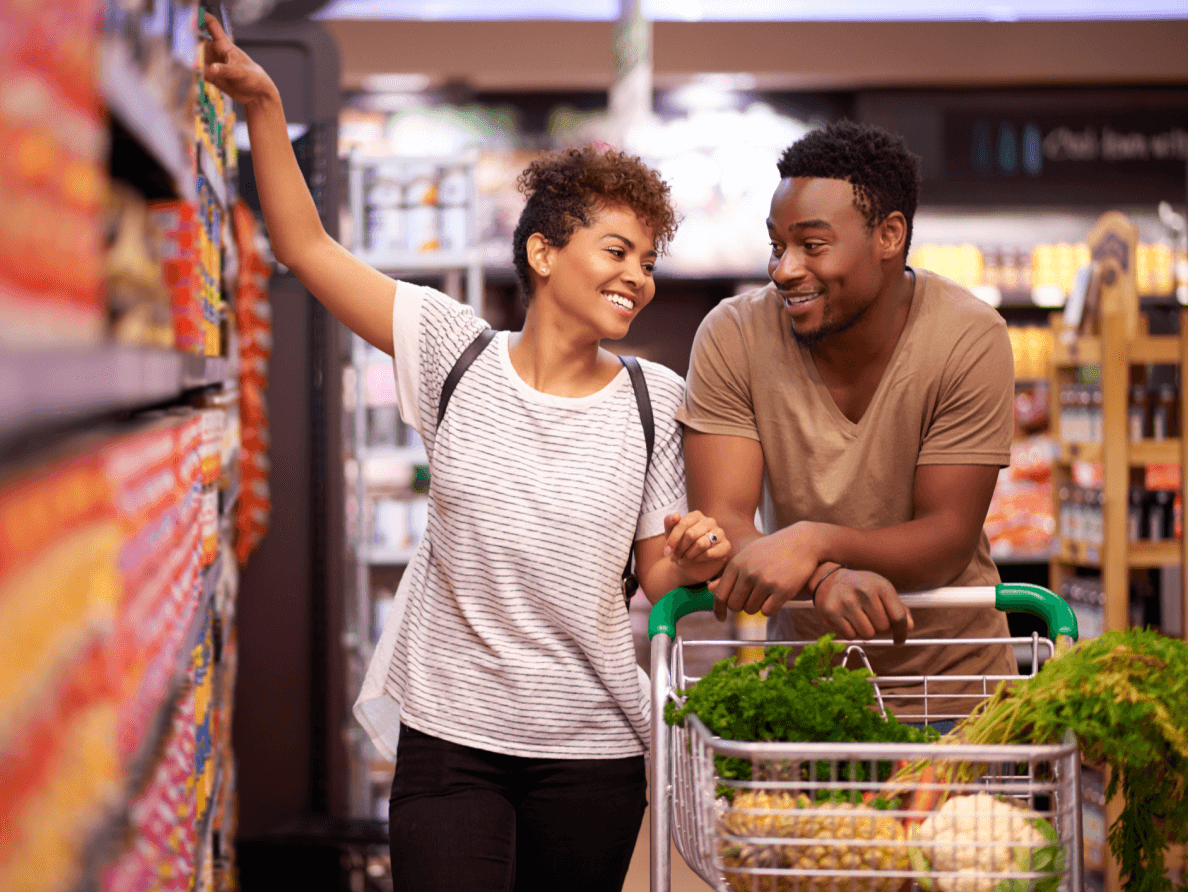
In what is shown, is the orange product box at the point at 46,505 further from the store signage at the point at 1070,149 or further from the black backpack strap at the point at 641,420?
the store signage at the point at 1070,149

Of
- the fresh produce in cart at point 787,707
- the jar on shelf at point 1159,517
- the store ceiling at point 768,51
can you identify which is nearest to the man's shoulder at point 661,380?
the fresh produce in cart at point 787,707

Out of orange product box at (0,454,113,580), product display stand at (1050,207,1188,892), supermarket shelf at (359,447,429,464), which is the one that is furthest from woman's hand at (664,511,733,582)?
supermarket shelf at (359,447,429,464)

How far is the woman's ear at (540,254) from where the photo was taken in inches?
71.9

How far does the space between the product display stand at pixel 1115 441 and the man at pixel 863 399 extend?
7.84ft

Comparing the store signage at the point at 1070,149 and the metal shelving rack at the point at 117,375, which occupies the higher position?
the store signage at the point at 1070,149

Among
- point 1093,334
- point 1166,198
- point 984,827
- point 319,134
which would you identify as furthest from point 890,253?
point 1166,198

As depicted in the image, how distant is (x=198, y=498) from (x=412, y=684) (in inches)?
16.6

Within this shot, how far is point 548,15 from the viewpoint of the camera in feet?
20.5

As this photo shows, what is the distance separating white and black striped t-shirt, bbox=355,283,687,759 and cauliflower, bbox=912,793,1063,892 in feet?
2.04

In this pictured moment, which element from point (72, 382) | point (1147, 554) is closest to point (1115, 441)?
point (1147, 554)

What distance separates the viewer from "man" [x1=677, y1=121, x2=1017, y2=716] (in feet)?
5.33

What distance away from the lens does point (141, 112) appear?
84 centimetres

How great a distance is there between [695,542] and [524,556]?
11.3 inches

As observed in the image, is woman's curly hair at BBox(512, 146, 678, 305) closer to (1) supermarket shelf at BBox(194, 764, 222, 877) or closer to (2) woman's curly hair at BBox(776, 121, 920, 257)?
(2) woman's curly hair at BBox(776, 121, 920, 257)
